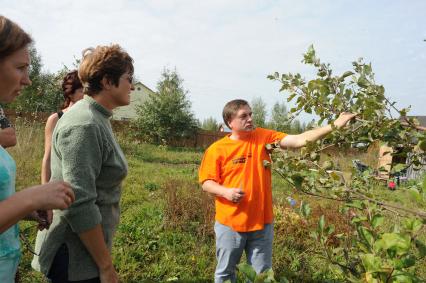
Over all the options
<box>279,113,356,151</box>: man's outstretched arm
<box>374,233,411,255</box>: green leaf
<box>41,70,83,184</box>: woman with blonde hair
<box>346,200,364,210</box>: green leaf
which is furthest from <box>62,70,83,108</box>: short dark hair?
<box>374,233,411,255</box>: green leaf

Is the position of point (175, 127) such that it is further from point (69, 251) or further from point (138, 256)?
point (69, 251)

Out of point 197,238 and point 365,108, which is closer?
point 365,108

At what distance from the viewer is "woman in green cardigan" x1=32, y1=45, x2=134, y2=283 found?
4.98 ft

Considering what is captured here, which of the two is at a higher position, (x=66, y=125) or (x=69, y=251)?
(x=66, y=125)

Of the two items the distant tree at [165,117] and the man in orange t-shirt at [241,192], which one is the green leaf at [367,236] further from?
the distant tree at [165,117]

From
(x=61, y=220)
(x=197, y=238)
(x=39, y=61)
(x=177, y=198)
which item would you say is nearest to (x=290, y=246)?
(x=197, y=238)

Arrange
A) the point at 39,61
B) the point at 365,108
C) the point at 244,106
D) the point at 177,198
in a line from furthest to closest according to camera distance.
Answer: the point at 39,61, the point at 177,198, the point at 244,106, the point at 365,108

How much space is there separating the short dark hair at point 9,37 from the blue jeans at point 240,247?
205cm

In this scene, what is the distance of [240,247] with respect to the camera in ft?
9.59

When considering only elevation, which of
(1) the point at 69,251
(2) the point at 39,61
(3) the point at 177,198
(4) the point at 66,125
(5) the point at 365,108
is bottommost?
(3) the point at 177,198

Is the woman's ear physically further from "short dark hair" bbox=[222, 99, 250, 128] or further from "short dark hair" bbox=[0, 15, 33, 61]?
"short dark hair" bbox=[222, 99, 250, 128]

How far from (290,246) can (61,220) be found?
3.62m

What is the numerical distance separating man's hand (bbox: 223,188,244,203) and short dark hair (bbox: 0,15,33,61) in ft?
6.01

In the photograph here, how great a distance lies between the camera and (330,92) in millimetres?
1671
